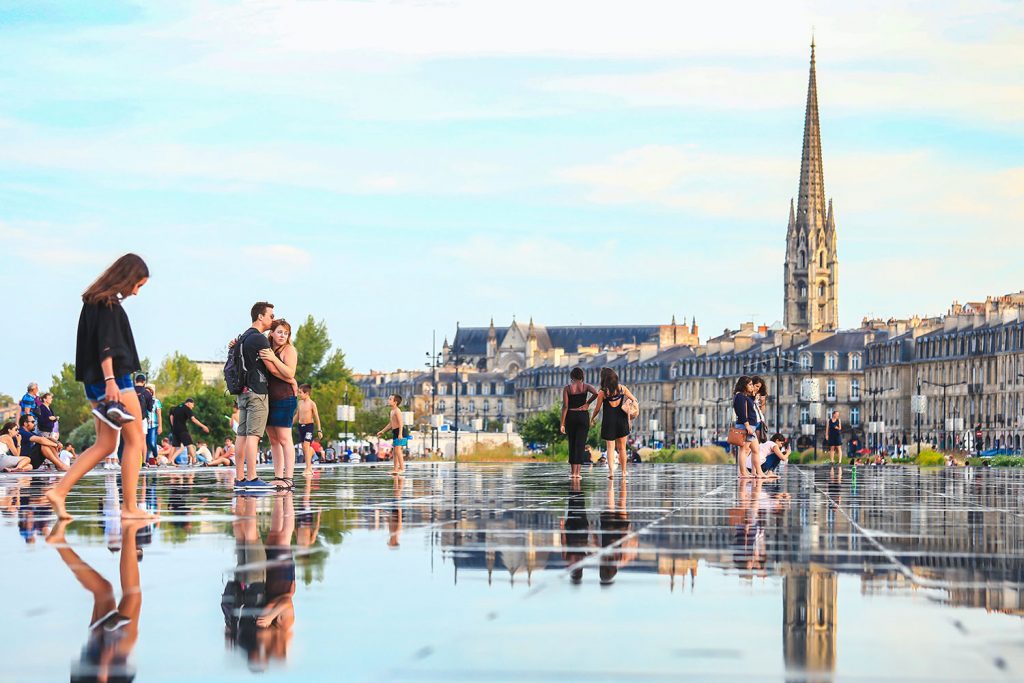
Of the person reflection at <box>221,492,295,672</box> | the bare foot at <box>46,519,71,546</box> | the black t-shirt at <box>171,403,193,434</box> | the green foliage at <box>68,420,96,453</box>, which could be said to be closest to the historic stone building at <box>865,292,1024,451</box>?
the green foliage at <box>68,420,96,453</box>

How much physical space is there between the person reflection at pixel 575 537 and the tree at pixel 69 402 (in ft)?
531

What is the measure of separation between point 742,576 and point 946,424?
142350 mm

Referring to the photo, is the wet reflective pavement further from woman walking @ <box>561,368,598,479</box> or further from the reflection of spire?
woman walking @ <box>561,368,598,479</box>

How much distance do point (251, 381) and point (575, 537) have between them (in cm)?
826

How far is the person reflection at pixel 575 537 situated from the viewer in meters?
9.22

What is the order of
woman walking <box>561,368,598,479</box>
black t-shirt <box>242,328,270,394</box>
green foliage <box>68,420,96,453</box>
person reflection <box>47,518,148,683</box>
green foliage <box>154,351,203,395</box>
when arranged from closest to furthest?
person reflection <box>47,518,148,683</box> < black t-shirt <box>242,328,270,394</box> < woman walking <box>561,368,598,479</box> < green foliage <box>68,420,96,453</box> < green foliage <box>154,351,203,395</box>

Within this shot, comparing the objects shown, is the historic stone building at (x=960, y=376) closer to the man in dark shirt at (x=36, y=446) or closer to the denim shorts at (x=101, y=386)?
the man in dark shirt at (x=36, y=446)

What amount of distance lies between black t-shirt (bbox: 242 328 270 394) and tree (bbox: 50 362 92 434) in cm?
15774

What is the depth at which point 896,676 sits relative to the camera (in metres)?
5.68

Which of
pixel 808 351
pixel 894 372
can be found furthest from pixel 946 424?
pixel 808 351

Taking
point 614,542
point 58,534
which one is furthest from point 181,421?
point 614,542

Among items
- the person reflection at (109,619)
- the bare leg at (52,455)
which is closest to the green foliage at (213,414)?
the bare leg at (52,455)

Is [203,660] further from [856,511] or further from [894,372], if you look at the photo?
[894,372]

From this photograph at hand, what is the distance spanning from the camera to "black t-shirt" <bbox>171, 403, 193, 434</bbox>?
37.9m
